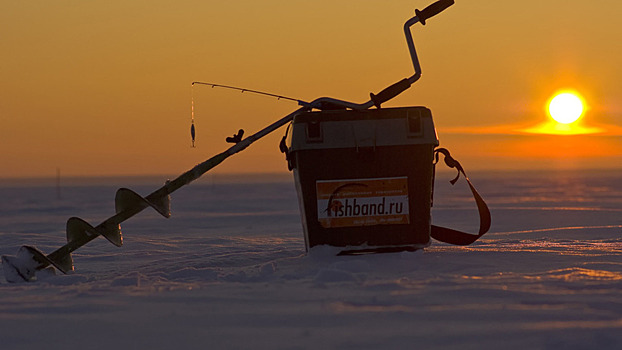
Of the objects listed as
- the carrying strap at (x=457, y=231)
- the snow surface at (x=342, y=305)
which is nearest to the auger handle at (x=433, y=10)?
the carrying strap at (x=457, y=231)

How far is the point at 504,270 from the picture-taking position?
3.64 meters

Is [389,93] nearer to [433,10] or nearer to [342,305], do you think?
[433,10]

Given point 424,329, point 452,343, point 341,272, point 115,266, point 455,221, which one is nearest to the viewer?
point 452,343

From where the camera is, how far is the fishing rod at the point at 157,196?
4.32 metres

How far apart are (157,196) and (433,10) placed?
6.37 feet

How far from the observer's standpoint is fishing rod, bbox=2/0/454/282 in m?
4.32

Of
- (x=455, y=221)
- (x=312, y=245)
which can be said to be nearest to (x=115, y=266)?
(x=312, y=245)

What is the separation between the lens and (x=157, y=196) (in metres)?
4.43

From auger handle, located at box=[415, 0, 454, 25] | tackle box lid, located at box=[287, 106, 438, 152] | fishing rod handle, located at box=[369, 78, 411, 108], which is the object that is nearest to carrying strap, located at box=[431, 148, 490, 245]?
tackle box lid, located at box=[287, 106, 438, 152]

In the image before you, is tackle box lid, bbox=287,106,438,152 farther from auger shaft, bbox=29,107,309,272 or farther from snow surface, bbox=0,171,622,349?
snow surface, bbox=0,171,622,349

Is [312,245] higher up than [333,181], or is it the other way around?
[333,181]

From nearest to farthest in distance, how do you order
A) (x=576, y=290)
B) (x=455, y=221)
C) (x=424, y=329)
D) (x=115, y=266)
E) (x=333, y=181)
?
1. (x=424, y=329)
2. (x=576, y=290)
3. (x=333, y=181)
4. (x=115, y=266)
5. (x=455, y=221)

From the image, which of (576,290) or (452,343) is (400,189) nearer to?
(576,290)

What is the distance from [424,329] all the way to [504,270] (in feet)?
4.46
